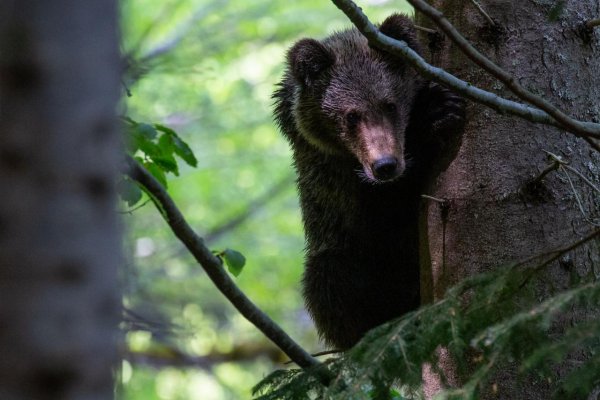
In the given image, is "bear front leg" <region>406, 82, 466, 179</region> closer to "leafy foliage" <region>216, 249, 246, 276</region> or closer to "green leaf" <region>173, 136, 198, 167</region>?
"leafy foliage" <region>216, 249, 246, 276</region>

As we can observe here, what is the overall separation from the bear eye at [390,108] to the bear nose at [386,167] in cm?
56

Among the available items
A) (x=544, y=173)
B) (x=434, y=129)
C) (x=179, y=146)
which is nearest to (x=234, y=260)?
(x=179, y=146)

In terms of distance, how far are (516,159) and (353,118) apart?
6.56 ft

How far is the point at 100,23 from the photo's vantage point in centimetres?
135

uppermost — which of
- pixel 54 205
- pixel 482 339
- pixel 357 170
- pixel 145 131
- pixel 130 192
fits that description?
pixel 145 131

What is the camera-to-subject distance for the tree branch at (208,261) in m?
3.45

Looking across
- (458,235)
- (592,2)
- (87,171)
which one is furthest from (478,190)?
(87,171)

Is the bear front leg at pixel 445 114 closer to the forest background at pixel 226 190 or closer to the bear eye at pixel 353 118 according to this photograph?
the bear eye at pixel 353 118

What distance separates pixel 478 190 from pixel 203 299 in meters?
9.72

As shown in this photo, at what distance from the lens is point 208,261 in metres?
3.60

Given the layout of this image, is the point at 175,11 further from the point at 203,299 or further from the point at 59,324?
the point at 59,324

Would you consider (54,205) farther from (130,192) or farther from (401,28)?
(401,28)

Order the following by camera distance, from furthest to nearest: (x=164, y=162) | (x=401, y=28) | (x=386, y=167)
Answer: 1. (x=401, y=28)
2. (x=386, y=167)
3. (x=164, y=162)

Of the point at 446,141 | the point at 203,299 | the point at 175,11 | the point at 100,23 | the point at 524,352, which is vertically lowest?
the point at 524,352
